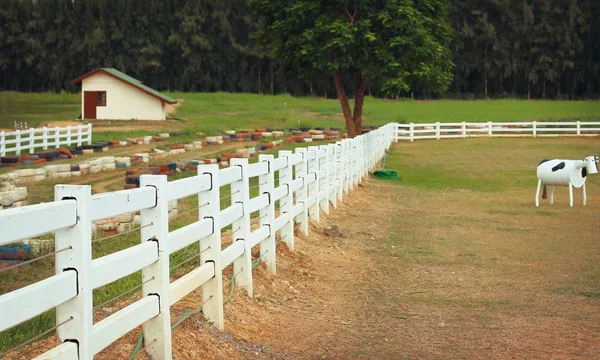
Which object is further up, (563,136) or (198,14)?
(198,14)

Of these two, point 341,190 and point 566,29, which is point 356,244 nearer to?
point 341,190

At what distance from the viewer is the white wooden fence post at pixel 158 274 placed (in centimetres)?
644

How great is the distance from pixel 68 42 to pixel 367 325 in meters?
103

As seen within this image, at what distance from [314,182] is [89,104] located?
5071 centimetres

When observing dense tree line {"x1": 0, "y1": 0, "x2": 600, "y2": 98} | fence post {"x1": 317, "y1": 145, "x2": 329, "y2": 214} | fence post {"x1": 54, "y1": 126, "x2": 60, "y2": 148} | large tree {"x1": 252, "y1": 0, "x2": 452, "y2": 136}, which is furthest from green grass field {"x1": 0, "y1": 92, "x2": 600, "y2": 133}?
fence post {"x1": 317, "y1": 145, "x2": 329, "y2": 214}

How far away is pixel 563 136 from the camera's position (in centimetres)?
5341

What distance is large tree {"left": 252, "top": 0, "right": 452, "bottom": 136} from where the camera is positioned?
121 ft

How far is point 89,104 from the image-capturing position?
63.7 metres

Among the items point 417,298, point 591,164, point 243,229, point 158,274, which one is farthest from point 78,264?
point 591,164

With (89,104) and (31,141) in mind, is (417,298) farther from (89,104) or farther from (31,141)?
(89,104)

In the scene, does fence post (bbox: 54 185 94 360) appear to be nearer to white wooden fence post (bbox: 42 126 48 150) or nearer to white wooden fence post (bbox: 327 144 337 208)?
white wooden fence post (bbox: 327 144 337 208)

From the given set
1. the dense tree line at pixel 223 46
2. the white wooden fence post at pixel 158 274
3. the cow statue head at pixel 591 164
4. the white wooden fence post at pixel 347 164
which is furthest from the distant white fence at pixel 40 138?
the dense tree line at pixel 223 46

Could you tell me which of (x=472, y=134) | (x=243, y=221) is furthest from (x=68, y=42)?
(x=243, y=221)

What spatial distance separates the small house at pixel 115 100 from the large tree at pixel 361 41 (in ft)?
81.0
